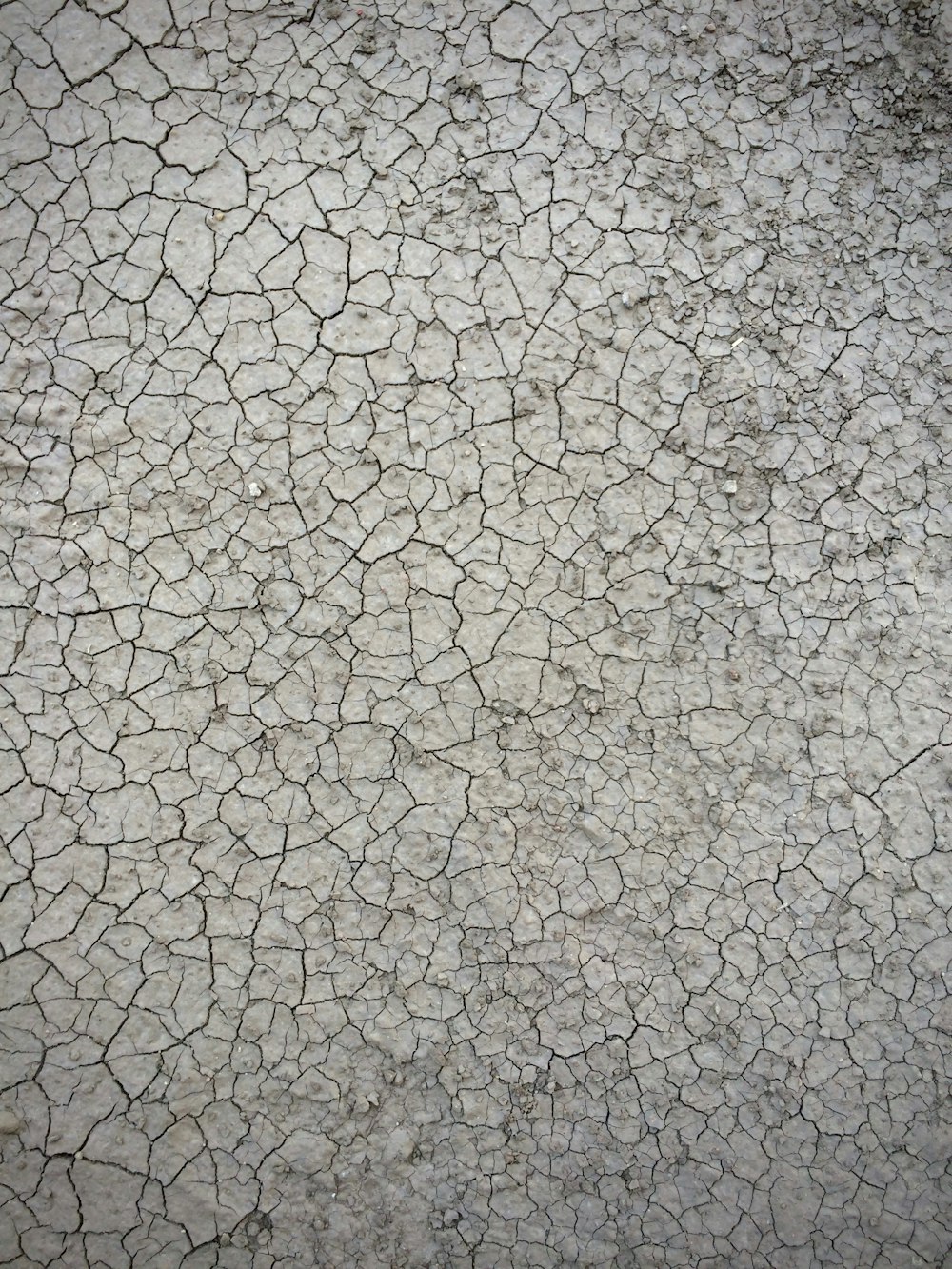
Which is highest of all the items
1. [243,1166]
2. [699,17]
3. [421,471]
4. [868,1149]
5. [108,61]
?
[699,17]

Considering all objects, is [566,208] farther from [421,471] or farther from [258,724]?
[258,724]

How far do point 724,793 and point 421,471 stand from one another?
1.14 m

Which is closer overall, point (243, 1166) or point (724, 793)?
point (243, 1166)

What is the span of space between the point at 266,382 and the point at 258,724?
2.91ft

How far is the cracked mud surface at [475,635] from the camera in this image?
91.3 inches

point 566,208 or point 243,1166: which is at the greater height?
point 566,208

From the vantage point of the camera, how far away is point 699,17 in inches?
102

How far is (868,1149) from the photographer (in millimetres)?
2359

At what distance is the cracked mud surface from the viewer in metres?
2.32

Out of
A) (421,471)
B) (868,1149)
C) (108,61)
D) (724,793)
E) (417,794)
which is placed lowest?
(868,1149)

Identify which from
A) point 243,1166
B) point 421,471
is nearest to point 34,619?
point 421,471

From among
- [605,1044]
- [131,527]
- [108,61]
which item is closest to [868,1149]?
[605,1044]

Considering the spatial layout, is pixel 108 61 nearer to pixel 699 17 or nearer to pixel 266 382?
pixel 266 382

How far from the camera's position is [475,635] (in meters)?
2.46
